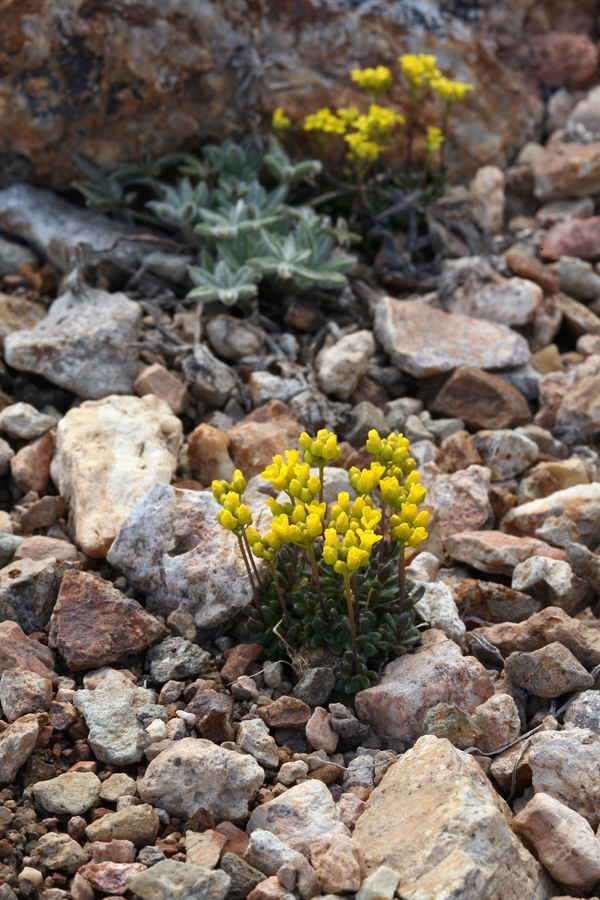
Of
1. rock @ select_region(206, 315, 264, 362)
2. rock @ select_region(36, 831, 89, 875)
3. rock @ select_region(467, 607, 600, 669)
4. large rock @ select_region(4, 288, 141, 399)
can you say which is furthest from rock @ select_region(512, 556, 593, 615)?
large rock @ select_region(4, 288, 141, 399)

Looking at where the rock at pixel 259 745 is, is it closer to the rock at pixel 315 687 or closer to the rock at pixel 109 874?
the rock at pixel 315 687

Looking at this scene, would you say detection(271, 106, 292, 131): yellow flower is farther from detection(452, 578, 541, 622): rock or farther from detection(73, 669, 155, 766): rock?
detection(73, 669, 155, 766): rock

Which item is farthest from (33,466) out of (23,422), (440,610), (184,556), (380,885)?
(380,885)

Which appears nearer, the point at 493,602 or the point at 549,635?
the point at 549,635

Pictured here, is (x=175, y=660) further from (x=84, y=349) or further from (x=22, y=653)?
(x=84, y=349)

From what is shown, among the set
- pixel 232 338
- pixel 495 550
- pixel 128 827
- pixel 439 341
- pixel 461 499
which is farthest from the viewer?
pixel 439 341

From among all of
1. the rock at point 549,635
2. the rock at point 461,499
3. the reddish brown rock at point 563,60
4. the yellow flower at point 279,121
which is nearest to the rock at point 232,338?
the rock at point 461,499
